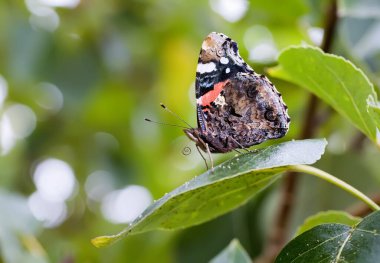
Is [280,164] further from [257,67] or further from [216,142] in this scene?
[257,67]

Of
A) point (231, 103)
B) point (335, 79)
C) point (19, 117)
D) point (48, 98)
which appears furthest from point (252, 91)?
point (19, 117)

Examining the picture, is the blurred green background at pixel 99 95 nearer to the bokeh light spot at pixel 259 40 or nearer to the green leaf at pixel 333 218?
the bokeh light spot at pixel 259 40

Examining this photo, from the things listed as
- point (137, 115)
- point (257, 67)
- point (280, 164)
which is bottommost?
point (137, 115)

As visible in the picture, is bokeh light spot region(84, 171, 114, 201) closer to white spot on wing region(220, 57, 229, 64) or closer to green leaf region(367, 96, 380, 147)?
white spot on wing region(220, 57, 229, 64)

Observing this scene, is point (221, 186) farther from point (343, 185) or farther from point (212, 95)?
point (212, 95)

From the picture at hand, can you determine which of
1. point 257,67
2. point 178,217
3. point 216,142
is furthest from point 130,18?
point 178,217

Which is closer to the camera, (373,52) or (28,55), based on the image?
(373,52)
